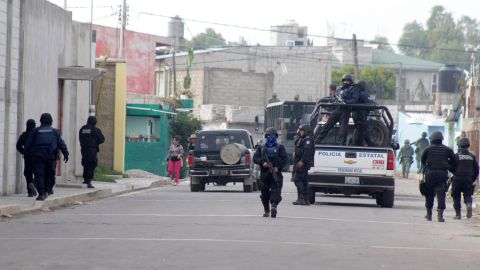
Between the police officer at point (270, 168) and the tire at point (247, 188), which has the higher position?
the police officer at point (270, 168)

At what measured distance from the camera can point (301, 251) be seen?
14.8m

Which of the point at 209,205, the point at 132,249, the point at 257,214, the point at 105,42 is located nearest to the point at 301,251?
the point at 132,249

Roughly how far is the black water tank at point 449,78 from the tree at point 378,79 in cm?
1720

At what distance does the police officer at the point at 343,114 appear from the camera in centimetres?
2658

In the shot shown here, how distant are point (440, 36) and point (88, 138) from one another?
511 feet

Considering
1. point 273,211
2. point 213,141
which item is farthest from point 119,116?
point 273,211

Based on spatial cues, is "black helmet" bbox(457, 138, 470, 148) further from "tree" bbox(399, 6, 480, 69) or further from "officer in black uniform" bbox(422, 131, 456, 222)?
"tree" bbox(399, 6, 480, 69)

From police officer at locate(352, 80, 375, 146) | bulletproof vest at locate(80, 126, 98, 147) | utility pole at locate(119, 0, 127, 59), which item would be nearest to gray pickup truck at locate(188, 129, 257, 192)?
bulletproof vest at locate(80, 126, 98, 147)

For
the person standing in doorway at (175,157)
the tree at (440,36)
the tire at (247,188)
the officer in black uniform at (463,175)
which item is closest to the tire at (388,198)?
the officer in black uniform at (463,175)

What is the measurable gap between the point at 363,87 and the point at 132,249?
44.7ft

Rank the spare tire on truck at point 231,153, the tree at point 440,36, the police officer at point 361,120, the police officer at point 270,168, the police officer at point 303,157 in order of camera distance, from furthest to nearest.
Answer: the tree at point 440,36 → the spare tire on truck at point 231,153 → the police officer at point 361,120 → the police officer at point 303,157 → the police officer at point 270,168

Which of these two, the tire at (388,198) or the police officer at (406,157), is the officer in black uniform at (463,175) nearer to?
the tire at (388,198)

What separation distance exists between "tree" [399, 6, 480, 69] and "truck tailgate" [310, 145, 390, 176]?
135773mm

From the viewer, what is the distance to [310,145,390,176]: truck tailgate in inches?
1030
